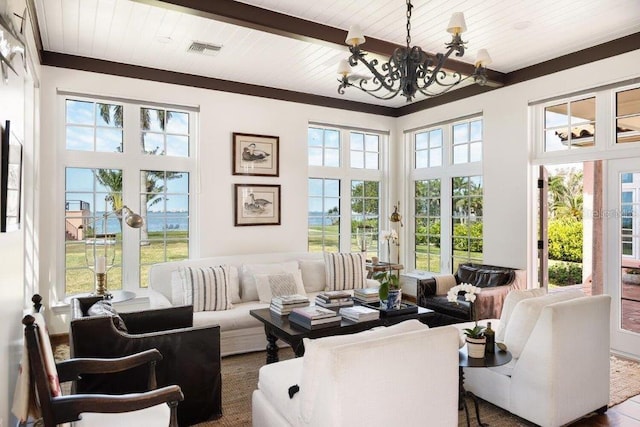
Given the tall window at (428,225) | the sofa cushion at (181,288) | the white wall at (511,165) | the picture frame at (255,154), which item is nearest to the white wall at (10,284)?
the sofa cushion at (181,288)

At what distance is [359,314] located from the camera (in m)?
3.34

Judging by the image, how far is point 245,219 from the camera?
524 cm

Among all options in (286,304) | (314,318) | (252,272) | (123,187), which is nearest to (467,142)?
(252,272)

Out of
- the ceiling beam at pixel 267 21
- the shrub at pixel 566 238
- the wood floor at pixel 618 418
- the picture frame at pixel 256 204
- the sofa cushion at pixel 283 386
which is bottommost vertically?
the wood floor at pixel 618 418

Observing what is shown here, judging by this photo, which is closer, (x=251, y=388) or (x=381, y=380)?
(x=381, y=380)

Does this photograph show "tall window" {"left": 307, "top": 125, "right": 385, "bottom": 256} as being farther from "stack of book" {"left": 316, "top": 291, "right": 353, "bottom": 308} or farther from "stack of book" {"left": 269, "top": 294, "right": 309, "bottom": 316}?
"stack of book" {"left": 269, "top": 294, "right": 309, "bottom": 316}

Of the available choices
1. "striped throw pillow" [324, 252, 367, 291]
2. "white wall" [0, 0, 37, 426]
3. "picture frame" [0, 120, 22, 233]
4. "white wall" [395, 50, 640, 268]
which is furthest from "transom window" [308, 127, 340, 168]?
"picture frame" [0, 120, 22, 233]

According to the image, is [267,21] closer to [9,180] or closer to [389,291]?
[9,180]

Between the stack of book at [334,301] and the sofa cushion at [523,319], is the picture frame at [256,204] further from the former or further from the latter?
the sofa cushion at [523,319]

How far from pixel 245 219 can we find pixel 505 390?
3.44 meters

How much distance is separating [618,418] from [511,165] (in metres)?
2.85

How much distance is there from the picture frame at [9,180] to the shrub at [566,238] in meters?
6.28

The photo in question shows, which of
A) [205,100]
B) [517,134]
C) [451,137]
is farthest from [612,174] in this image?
[205,100]

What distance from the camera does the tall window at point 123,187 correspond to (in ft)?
14.6
